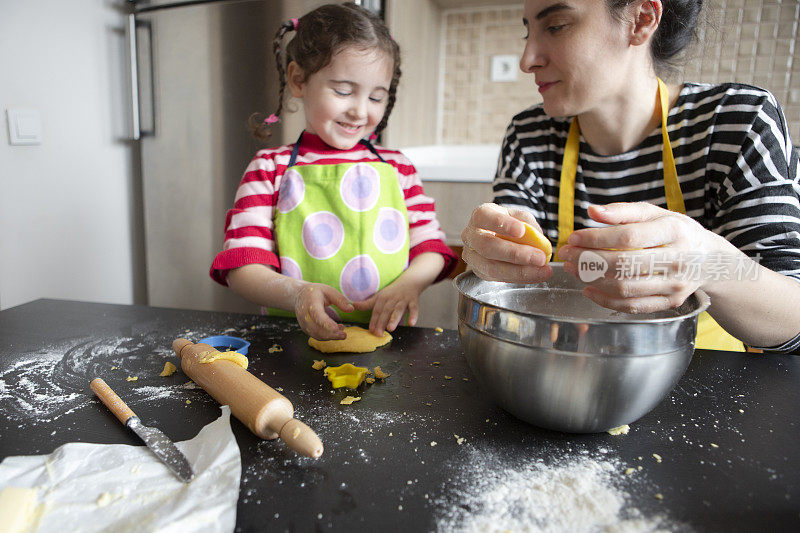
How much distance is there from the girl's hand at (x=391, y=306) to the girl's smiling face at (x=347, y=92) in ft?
1.19

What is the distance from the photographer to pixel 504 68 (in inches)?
94.4

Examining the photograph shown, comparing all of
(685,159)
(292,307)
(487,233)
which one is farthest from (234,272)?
(685,159)

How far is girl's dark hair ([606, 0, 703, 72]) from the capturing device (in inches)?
38.7

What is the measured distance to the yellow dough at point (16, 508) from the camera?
0.40 metres

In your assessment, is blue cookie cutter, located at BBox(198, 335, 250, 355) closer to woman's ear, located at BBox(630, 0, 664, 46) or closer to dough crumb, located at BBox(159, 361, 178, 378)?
dough crumb, located at BBox(159, 361, 178, 378)

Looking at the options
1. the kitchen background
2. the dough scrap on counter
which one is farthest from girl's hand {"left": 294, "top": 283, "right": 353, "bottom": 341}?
the kitchen background

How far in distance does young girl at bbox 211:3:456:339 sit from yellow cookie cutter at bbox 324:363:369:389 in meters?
0.37

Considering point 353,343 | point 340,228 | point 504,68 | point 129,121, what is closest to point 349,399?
point 353,343

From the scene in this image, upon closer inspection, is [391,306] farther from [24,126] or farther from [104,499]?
[24,126]

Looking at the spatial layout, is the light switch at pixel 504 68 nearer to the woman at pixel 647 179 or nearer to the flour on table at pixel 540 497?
the woman at pixel 647 179

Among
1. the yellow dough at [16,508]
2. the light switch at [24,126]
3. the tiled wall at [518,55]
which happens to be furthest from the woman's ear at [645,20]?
the light switch at [24,126]

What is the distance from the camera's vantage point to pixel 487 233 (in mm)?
710

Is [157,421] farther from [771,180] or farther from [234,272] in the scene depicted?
[771,180]

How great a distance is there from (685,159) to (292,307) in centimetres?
80
